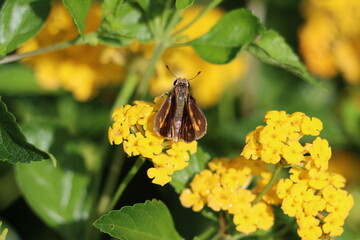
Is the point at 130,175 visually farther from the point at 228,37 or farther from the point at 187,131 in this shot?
the point at 228,37

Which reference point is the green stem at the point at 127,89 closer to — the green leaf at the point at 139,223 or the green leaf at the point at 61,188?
the green leaf at the point at 61,188

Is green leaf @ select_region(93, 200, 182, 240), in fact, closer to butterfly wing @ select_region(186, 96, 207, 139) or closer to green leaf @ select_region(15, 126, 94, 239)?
butterfly wing @ select_region(186, 96, 207, 139)

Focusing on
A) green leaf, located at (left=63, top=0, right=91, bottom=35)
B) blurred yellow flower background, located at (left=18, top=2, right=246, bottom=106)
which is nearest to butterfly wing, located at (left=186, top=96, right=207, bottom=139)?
green leaf, located at (left=63, top=0, right=91, bottom=35)

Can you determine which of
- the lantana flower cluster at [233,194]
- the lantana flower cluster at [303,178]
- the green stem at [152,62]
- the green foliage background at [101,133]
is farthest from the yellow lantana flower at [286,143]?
the green stem at [152,62]

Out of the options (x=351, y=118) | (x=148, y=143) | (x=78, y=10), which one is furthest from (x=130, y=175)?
(x=351, y=118)

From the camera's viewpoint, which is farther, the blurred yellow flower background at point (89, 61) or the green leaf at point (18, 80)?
the green leaf at point (18, 80)

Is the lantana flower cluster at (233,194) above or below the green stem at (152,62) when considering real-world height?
below

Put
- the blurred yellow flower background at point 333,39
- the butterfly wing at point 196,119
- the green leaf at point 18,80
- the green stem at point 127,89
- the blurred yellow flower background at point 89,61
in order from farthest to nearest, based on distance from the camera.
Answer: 1. the blurred yellow flower background at point 333,39
2. the green leaf at point 18,80
3. the blurred yellow flower background at point 89,61
4. the green stem at point 127,89
5. the butterfly wing at point 196,119
